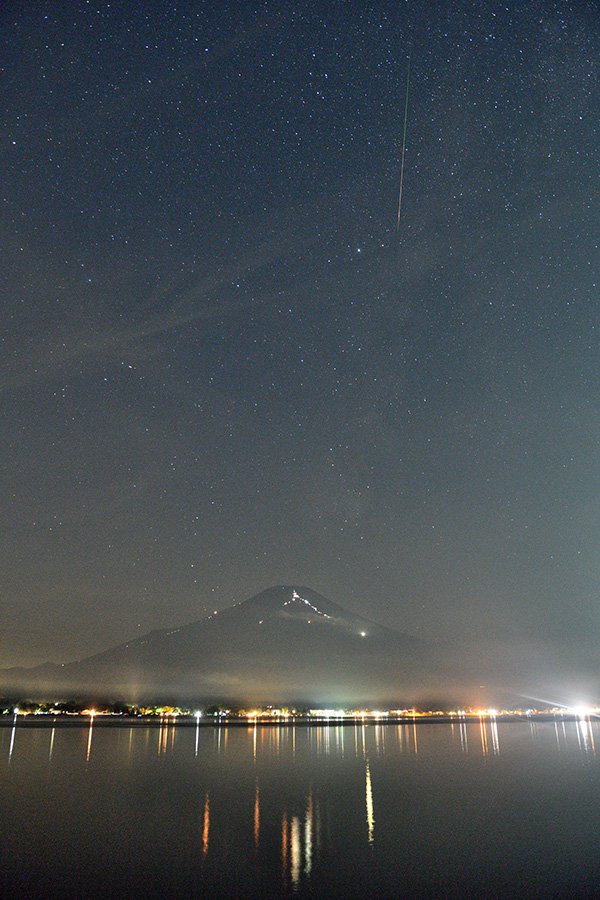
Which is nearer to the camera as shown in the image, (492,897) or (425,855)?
(492,897)

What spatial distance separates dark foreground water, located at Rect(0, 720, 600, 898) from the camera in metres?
16.5

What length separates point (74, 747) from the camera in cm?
6919

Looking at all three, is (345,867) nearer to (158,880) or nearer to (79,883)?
(158,880)

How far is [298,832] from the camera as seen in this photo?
74.3ft

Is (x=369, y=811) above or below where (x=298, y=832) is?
above

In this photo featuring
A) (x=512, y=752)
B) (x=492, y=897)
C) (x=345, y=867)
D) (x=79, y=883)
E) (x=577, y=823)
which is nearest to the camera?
(x=492, y=897)

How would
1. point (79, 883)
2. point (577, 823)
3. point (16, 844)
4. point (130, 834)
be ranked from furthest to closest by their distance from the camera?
point (577, 823), point (130, 834), point (16, 844), point (79, 883)

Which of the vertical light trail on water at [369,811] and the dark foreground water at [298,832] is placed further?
the vertical light trail on water at [369,811]

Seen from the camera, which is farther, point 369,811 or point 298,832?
point 369,811

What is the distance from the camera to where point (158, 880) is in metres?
16.8

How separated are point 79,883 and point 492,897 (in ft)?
33.1

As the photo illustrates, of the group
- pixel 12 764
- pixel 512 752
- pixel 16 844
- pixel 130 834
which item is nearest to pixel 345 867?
pixel 130 834

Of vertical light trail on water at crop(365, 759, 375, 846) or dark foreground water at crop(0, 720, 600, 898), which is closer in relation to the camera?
dark foreground water at crop(0, 720, 600, 898)

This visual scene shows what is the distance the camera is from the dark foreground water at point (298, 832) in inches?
651
